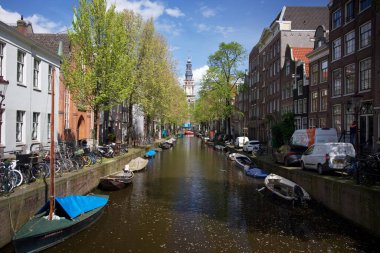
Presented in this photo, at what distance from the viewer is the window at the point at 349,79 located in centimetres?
2895

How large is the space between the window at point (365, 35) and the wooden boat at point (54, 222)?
2285 cm

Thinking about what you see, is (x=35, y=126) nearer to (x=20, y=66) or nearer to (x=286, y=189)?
(x=20, y=66)

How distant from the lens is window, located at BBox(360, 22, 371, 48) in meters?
26.5

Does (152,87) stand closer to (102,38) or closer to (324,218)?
(102,38)

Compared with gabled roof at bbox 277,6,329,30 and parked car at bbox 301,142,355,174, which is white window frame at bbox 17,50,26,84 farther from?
gabled roof at bbox 277,6,329,30

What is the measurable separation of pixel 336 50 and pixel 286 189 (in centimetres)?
1796

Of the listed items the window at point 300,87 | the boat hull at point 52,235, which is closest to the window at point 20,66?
the boat hull at point 52,235

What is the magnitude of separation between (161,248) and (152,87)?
31867 mm

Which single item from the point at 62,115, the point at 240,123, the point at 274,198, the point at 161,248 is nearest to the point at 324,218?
the point at 274,198

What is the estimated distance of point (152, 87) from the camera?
42469mm

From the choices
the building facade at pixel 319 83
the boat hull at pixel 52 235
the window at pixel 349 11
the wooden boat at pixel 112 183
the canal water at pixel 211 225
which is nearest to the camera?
the boat hull at pixel 52 235

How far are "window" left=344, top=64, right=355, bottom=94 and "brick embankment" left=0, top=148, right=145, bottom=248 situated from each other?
21497mm

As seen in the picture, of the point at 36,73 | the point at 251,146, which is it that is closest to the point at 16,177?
the point at 36,73

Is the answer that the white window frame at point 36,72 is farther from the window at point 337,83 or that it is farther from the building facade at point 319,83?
the building facade at point 319,83
